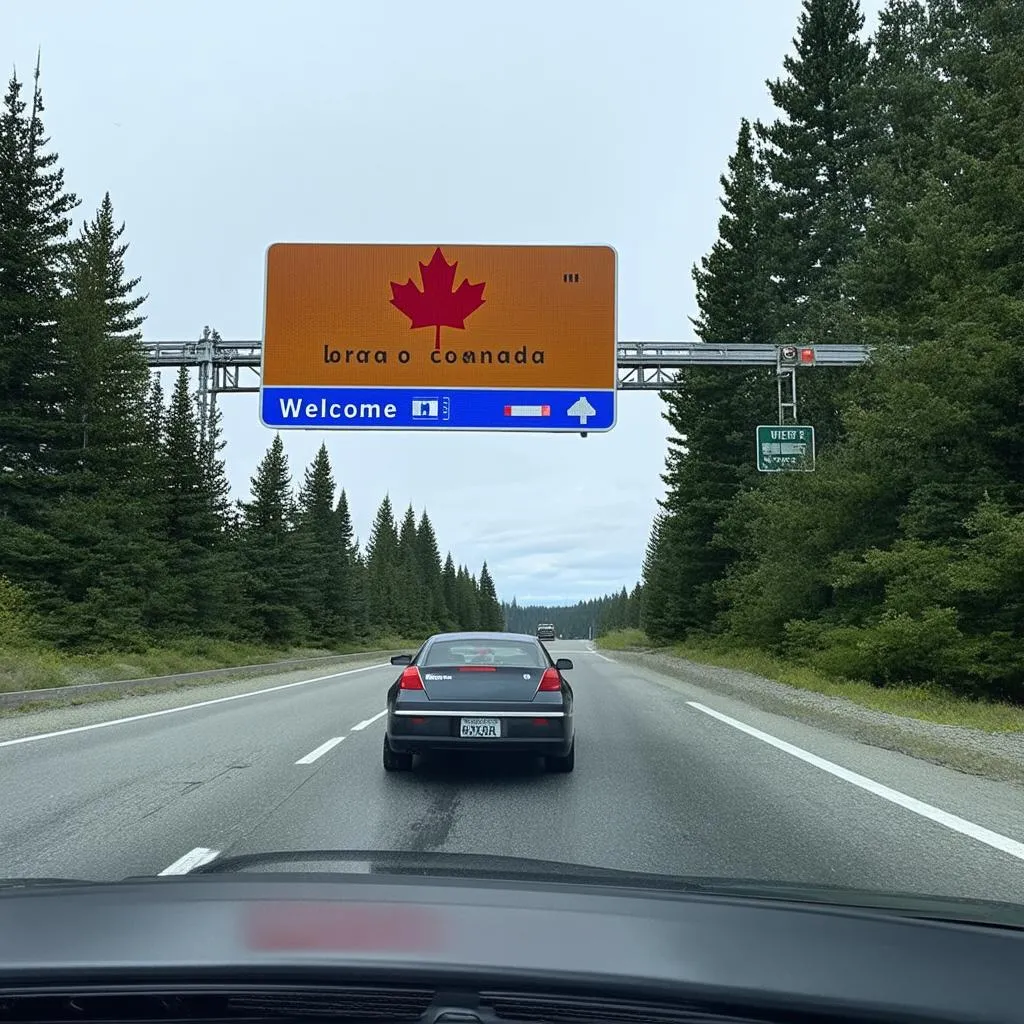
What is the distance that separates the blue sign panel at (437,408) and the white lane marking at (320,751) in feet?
21.8

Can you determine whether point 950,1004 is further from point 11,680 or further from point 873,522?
point 873,522

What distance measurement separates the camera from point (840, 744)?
11.5m

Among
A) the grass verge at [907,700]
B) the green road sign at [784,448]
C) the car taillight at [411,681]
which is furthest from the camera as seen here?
the green road sign at [784,448]

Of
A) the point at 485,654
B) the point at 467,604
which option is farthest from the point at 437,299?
the point at 467,604

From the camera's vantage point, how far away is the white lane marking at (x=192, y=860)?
5.38 metres

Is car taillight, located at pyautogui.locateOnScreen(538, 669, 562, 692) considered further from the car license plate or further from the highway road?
the highway road

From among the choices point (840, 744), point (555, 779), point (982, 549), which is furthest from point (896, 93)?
point (555, 779)

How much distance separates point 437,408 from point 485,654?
27.6ft

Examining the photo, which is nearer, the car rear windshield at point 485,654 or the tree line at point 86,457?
the car rear windshield at point 485,654

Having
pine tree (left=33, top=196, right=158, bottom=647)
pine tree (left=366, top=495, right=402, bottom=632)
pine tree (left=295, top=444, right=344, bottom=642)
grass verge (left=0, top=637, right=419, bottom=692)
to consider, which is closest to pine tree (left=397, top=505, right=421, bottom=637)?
pine tree (left=366, top=495, right=402, bottom=632)

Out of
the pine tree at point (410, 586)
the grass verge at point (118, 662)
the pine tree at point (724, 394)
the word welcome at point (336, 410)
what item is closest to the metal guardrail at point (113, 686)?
the grass verge at point (118, 662)

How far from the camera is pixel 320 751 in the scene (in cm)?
1074

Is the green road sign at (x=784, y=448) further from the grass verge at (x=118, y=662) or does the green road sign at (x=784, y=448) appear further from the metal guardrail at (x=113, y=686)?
the grass verge at (x=118, y=662)

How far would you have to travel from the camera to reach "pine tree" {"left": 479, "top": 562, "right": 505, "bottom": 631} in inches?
6432
